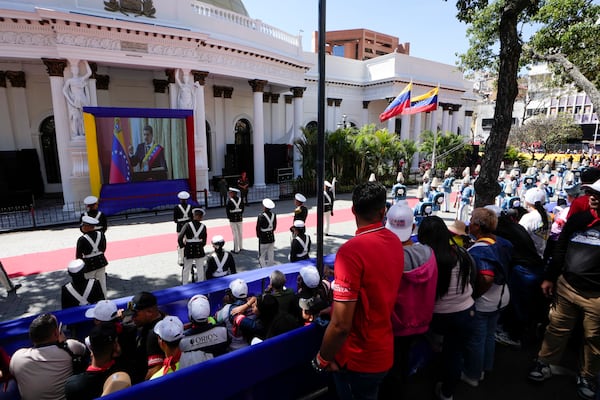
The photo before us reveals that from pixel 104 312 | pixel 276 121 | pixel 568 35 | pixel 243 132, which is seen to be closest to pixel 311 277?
pixel 104 312

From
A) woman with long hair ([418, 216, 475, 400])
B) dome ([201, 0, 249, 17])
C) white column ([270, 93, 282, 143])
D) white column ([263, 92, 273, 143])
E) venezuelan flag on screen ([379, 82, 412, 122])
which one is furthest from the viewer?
white column ([270, 93, 282, 143])

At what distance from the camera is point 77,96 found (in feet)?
42.2

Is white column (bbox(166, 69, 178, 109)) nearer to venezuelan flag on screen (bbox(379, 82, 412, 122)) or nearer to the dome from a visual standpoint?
Answer: the dome

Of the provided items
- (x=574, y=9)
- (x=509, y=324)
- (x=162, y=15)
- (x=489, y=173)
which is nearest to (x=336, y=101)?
(x=162, y=15)

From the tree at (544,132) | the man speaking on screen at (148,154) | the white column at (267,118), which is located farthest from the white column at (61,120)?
the tree at (544,132)

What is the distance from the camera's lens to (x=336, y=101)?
89.1ft

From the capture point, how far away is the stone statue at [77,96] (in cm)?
1269

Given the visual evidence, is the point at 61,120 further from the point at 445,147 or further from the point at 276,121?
the point at 445,147

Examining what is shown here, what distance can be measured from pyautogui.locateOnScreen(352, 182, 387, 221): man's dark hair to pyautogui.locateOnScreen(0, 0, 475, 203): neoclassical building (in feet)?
47.0

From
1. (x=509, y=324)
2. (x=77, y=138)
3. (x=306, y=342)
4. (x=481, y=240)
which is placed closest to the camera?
(x=306, y=342)

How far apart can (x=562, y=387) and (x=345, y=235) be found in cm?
750

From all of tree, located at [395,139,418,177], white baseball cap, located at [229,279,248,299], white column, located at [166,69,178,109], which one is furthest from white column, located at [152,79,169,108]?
white baseball cap, located at [229,279,248,299]

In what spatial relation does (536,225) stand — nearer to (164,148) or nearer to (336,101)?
(164,148)

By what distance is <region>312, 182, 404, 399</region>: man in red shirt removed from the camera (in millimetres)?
2025
